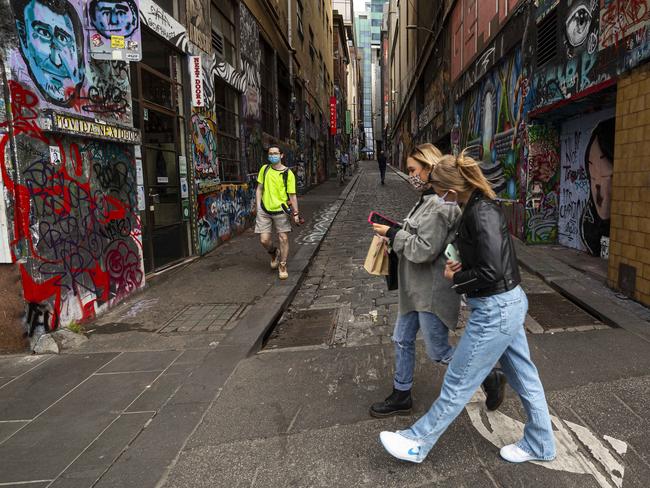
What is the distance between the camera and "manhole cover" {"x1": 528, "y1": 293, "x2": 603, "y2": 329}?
14.4ft

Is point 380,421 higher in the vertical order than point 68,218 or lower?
lower

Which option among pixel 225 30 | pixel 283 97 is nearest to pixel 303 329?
pixel 225 30

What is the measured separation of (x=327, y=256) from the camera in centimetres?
801

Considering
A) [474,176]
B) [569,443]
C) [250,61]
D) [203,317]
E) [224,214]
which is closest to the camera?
[474,176]

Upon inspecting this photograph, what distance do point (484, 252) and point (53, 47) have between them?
438 centimetres

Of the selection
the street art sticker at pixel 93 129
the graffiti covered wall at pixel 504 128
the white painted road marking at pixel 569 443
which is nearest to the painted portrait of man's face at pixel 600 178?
the graffiti covered wall at pixel 504 128

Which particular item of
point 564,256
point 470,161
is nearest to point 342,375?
point 470,161

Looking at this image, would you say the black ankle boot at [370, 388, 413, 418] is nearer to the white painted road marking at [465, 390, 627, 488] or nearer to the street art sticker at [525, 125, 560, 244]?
the white painted road marking at [465, 390, 627, 488]

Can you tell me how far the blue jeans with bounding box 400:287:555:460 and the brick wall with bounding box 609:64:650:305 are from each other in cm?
327

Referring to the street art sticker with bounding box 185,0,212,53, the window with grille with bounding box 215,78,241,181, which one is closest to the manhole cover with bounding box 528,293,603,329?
the window with grille with bounding box 215,78,241,181

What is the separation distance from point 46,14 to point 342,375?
427cm

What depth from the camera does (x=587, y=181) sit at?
6.97 metres

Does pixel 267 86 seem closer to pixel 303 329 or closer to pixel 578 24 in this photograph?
pixel 578 24

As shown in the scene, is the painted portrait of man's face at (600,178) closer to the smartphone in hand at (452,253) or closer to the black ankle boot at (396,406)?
the black ankle boot at (396,406)
